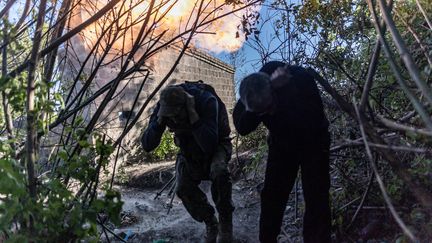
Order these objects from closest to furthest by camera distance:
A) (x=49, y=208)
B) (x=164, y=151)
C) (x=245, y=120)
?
(x=49, y=208)
(x=245, y=120)
(x=164, y=151)

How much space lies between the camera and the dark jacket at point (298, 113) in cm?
306

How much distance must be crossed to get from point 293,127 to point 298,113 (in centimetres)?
11

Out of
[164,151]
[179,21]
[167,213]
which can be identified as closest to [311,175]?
[179,21]

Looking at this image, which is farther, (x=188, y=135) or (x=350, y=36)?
(x=350, y=36)

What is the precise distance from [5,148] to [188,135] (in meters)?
2.20

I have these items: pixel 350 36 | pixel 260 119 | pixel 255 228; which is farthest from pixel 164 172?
pixel 260 119

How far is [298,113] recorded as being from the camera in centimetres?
306

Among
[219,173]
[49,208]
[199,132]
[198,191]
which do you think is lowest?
[198,191]

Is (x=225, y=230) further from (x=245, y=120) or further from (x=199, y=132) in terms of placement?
(x=245, y=120)

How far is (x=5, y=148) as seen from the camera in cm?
179

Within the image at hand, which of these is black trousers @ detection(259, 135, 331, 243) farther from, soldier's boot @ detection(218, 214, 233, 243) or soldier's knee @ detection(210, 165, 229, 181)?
soldier's boot @ detection(218, 214, 233, 243)

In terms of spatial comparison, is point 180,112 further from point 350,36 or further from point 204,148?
point 350,36

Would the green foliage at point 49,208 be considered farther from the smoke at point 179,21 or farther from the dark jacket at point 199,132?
the dark jacket at point 199,132

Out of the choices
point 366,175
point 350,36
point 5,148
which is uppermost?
point 350,36
